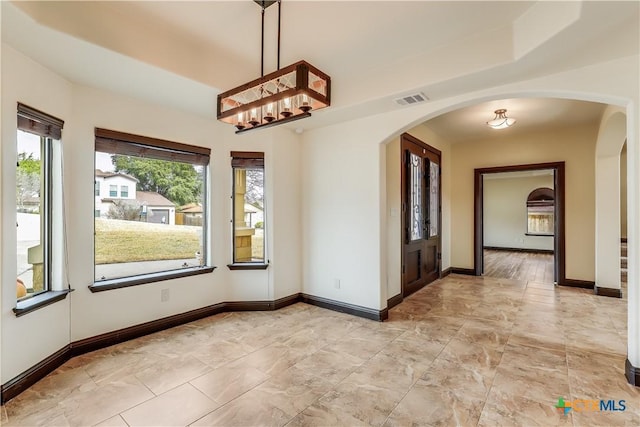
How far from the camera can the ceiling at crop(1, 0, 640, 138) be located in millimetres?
2084

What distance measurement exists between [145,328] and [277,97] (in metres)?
2.95

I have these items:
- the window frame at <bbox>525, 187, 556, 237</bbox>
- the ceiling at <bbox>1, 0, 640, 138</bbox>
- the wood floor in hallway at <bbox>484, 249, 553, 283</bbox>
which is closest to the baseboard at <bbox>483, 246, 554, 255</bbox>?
the wood floor in hallway at <bbox>484, 249, 553, 283</bbox>

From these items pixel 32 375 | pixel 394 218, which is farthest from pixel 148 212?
pixel 394 218

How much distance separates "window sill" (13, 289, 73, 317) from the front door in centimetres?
410

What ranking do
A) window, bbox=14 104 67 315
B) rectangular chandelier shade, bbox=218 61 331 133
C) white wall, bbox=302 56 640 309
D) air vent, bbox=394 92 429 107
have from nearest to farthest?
rectangular chandelier shade, bbox=218 61 331 133 → window, bbox=14 104 67 315 → white wall, bbox=302 56 640 309 → air vent, bbox=394 92 429 107

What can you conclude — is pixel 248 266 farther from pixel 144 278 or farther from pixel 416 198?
pixel 416 198

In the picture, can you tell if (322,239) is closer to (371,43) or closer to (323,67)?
(323,67)

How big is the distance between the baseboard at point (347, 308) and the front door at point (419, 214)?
1.04 metres

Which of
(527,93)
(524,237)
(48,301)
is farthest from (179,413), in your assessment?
(524,237)

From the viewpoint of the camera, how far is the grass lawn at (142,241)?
319 centimetres

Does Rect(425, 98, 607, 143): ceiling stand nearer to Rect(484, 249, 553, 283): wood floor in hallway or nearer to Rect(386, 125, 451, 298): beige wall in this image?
Rect(386, 125, 451, 298): beige wall

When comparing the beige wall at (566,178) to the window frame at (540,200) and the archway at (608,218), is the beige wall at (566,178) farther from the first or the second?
the window frame at (540,200)

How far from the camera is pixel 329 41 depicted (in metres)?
2.70

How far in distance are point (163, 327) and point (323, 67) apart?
345cm
